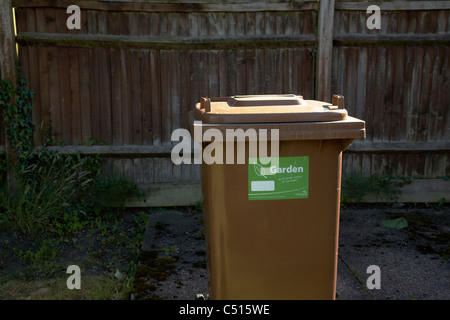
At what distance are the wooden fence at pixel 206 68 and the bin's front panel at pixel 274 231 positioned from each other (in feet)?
9.45

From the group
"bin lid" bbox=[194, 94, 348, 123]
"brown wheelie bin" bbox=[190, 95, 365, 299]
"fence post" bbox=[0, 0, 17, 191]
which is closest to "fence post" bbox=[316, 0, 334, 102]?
"bin lid" bbox=[194, 94, 348, 123]

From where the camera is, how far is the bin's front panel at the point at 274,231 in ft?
9.46

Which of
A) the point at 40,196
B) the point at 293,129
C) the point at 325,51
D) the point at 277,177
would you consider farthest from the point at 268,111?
the point at 40,196

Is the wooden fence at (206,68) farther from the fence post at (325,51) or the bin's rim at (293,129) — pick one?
the bin's rim at (293,129)

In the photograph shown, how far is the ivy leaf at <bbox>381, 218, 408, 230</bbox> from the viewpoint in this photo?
206 inches

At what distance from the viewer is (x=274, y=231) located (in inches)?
115

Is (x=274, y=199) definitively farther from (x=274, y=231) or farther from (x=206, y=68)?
(x=206, y=68)

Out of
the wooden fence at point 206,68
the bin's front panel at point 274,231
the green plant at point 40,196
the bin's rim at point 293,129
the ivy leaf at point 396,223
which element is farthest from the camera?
the wooden fence at point 206,68

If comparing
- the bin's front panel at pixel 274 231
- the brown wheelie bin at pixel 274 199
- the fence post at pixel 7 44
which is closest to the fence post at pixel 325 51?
the brown wheelie bin at pixel 274 199

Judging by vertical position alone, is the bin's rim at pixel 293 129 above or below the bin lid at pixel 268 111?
below

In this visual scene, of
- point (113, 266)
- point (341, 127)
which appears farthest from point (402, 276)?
point (113, 266)

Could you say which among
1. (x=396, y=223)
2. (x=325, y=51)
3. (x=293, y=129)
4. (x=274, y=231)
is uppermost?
(x=325, y=51)

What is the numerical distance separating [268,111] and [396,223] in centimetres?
305
